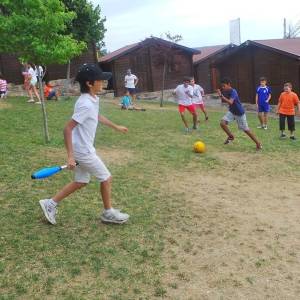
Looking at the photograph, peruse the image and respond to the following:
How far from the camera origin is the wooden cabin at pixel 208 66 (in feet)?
117

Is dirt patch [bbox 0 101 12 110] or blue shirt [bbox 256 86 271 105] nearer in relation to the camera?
blue shirt [bbox 256 86 271 105]

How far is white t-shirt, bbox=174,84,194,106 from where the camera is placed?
13.2 m

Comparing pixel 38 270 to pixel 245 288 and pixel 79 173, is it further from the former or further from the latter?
pixel 245 288

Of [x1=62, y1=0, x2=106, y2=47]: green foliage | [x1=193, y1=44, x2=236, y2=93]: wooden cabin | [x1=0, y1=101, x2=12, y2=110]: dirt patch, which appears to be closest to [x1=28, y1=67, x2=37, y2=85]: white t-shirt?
[x1=0, y1=101, x2=12, y2=110]: dirt patch

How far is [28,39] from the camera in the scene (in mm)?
9602

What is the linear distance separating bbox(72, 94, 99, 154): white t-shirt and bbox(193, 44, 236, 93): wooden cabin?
31043 mm

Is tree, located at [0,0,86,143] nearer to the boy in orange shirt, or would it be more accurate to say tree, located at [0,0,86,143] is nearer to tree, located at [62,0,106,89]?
the boy in orange shirt

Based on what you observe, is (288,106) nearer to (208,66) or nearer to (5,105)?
(5,105)

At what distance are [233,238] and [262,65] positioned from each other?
67.4ft

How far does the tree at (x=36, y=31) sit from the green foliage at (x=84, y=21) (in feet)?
45.4

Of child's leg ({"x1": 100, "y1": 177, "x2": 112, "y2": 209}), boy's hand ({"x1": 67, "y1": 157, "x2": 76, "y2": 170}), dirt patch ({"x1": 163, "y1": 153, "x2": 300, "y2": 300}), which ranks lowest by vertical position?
dirt patch ({"x1": 163, "y1": 153, "x2": 300, "y2": 300})

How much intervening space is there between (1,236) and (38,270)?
0.94 metres

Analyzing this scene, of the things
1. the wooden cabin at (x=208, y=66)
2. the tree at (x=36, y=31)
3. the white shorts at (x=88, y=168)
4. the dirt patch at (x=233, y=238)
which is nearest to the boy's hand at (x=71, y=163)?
the white shorts at (x=88, y=168)

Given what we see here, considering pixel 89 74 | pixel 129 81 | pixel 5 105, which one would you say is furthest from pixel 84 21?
pixel 89 74
